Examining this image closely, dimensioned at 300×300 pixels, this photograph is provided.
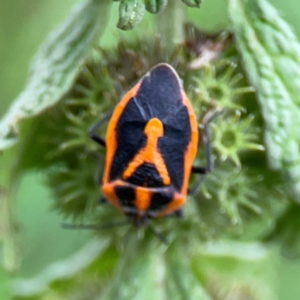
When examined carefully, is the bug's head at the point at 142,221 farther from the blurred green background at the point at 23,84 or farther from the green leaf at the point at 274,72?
the blurred green background at the point at 23,84

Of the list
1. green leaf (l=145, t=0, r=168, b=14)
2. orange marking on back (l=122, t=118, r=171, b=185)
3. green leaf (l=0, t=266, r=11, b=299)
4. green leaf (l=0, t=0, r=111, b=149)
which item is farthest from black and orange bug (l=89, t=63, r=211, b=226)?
green leaf (l=0, t=266, r=11, b=299)

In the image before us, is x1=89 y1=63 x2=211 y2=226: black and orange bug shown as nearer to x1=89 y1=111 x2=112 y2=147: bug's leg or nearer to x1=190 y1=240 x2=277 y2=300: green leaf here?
x1=89 y1=111 x2=112 y2=147: bug's leg

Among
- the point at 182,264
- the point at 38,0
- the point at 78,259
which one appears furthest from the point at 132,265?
the point at 38,0

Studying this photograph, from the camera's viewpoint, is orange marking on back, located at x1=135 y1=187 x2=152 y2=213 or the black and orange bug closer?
the black and orange bug

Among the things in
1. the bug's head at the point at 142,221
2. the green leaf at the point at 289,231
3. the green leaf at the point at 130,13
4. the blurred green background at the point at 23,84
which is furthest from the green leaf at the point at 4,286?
the green leaf at the point at 130,13

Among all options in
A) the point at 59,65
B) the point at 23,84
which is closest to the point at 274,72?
the point at 59,65

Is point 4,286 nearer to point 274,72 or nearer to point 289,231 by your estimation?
point 289,231

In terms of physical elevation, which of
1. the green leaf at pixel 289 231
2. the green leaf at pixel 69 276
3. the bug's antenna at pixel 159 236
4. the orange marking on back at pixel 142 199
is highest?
the orange marking on back at pixel 142 199
